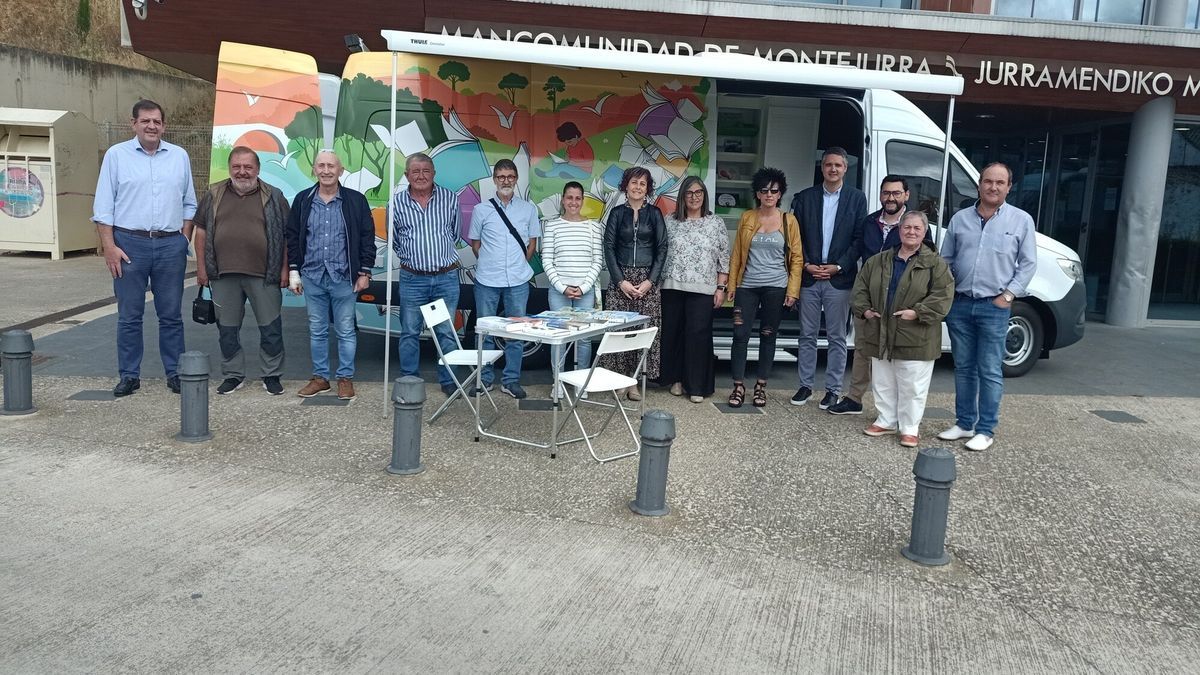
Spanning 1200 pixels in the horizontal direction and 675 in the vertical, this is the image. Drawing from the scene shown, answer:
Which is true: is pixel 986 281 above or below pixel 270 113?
below

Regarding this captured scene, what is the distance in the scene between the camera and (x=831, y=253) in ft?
20.8

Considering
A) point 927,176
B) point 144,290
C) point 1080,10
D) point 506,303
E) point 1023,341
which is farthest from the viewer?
point 1080,10

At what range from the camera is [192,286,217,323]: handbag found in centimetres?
629

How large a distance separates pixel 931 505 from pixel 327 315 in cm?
436

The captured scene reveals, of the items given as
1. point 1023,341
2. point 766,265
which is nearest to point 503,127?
point 766,265

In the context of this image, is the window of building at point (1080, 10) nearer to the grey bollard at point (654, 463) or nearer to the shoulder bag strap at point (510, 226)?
the shoulder bag strap at point (510, 226)

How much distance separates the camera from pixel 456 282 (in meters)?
6.41

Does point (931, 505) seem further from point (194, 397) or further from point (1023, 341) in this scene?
point (1023, 341)

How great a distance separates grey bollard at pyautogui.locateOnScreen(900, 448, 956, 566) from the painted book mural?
3706 millimetres

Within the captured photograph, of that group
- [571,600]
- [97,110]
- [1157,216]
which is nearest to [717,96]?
[571,600]

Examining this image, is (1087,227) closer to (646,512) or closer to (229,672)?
(646,512)

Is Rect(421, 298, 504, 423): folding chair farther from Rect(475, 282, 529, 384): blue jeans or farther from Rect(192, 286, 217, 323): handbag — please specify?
Rect(192, 286, 217, 323): handbag

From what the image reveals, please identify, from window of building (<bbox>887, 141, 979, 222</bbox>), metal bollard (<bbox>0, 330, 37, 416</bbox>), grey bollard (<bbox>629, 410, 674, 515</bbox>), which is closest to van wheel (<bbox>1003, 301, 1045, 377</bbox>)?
window of building (<bbox>887, 141, 979, 222</bbox>)

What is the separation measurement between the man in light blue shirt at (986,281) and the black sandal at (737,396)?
1539 mm
